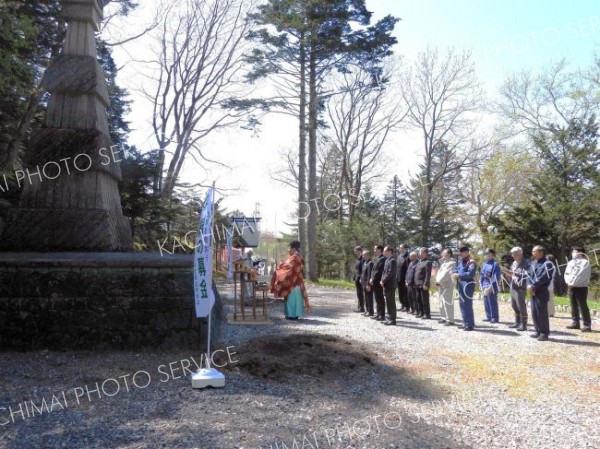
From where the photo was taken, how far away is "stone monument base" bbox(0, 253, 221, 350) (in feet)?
19.0

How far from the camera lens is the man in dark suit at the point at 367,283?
442 inches

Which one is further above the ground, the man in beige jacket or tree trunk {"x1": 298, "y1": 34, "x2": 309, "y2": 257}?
tree trunk {"x1": 298, "y1": 34, "x2": 309, "y2": 257}

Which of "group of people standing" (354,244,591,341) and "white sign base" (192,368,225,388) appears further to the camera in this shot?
"group of people standing" (354,244,591,341)

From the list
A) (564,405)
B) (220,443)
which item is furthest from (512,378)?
(220,443)

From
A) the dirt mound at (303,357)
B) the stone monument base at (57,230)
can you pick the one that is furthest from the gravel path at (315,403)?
the stone monument base at (57,230)

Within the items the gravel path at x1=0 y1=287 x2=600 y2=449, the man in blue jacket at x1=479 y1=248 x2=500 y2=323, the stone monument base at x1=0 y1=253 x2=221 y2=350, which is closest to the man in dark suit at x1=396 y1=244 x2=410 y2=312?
the man in blue jacket at x1=479 y1=248 x2=500 y2=323

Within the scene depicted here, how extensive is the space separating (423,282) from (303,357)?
5350 mm

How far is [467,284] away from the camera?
31.0 ft

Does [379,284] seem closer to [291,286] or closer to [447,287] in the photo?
[447,287]

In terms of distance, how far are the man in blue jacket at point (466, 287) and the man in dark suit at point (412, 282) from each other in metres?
1.45

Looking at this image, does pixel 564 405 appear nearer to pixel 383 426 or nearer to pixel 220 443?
pixel 383 426

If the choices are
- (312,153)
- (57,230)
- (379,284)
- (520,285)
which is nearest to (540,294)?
(520,285)

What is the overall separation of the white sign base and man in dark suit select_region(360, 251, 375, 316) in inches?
257

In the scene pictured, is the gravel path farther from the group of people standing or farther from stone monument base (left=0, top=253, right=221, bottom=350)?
the group of people standing
